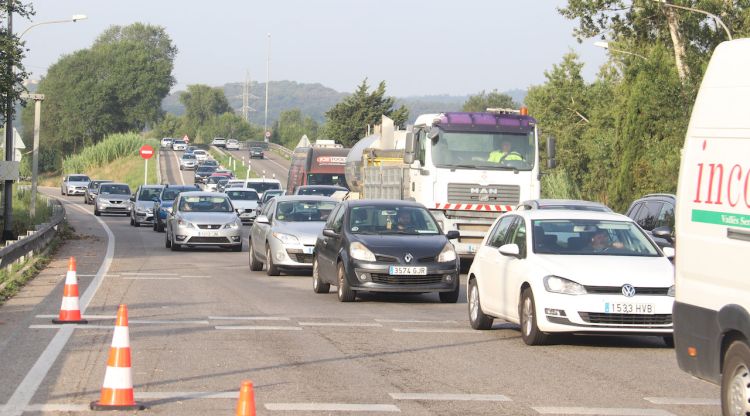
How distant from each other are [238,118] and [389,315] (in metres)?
182

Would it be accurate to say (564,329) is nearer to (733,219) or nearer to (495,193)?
(733,219)


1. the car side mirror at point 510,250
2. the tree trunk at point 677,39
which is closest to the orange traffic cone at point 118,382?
the car side mirror at point 510,250

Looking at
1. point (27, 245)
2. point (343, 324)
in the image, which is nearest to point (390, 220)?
point (343, 324)

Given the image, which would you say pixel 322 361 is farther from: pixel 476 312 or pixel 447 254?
pixel 447 254

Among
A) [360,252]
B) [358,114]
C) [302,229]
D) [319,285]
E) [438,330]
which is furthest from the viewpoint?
[358,114]

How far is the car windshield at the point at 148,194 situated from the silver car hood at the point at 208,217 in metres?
15.6

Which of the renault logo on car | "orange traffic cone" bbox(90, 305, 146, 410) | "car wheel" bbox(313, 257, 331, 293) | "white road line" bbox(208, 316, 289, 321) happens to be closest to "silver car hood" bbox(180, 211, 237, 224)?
"car wheel" bbox(313, 257, 331, 293)

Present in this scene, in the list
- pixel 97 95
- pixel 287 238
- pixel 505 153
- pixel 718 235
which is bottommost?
pixel 287 238

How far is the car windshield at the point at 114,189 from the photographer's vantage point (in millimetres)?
60916

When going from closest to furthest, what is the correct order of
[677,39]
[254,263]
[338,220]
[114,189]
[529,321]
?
[529,321] < [338,220] < [254,263] < [677,39] < [114,189]

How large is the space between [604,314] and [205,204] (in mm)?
23119

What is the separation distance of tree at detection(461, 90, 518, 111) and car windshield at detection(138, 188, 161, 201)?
118100 millimetres

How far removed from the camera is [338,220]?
20.7 m

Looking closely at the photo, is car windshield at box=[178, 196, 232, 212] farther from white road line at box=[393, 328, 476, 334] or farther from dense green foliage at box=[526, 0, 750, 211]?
white road line at box=[393, 328, 476, 334]
